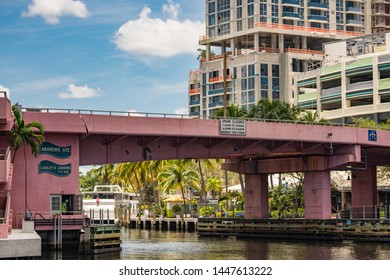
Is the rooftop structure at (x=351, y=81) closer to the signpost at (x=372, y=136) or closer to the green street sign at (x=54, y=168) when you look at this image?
the signpost at (x=372, y=136)

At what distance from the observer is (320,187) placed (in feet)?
300

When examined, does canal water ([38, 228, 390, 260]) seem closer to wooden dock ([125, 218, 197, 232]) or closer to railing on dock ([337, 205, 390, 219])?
railing on dock ([337, 205, 390, 219])

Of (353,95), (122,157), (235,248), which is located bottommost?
(235,248)

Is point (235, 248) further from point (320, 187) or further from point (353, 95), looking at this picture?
point (353, 95)

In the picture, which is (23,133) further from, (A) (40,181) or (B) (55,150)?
(A) (40,181)

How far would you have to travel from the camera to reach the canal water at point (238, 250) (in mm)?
67688

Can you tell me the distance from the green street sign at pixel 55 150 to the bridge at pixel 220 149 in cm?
15

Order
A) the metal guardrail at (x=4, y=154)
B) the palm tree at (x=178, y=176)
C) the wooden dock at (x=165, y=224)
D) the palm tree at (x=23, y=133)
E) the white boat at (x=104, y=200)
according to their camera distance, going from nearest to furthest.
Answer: the metal guardrail at (x=4, y=154) → the palm tree at (x=23, y=133) → the wooden dock at (x=165, y=224) → the white boat at (x=104, y=200) → the palm tree at (x=178, y=176)

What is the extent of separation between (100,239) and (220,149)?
1735 cm

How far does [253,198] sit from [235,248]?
68.1ft

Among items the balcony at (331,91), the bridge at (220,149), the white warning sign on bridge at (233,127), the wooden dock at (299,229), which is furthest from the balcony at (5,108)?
the balcony at (331,91)

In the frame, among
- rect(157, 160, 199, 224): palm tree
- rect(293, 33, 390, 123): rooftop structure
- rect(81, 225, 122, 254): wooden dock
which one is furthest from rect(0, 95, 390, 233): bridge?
rect(293, 33, 390, 123): rooftop structure

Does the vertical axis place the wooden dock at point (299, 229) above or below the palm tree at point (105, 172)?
below
